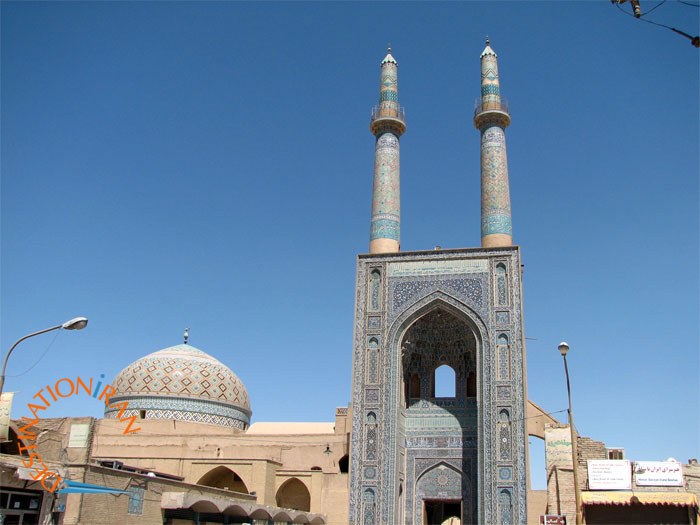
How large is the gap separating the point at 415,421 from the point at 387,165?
7.09 metres

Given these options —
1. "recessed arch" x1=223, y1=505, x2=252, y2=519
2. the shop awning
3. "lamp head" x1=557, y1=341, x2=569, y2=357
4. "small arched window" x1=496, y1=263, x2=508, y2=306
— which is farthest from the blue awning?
"small arched window" x1=496, y1=263, x2=508, y2=306

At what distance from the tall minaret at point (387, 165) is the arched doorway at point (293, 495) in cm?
663

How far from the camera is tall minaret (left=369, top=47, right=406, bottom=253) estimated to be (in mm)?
20734

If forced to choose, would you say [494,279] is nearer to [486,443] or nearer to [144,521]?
[486,443]

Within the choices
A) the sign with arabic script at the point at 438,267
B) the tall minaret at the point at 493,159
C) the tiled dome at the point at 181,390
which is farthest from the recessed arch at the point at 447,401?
the tiled dome at the point at 181,390

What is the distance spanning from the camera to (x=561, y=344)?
11383 millimetres

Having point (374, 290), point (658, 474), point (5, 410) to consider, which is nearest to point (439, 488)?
point (658, 474)

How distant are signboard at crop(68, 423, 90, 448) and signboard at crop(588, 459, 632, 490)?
10912 mm

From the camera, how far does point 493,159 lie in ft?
67.9

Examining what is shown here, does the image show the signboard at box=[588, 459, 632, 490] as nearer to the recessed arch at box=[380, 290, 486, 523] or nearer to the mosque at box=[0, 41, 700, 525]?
the mosque at box=[0, 41, 700, 525]

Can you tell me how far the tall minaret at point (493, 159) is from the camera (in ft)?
65.7

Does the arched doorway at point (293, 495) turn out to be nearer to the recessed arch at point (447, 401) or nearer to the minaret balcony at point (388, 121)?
the recessed arch at point (447, 401)

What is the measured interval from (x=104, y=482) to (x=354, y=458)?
766 centimetres

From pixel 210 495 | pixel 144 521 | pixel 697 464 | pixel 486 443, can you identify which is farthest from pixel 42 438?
pixel 697 464
